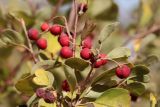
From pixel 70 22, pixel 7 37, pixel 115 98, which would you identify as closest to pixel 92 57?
pixel 115 98

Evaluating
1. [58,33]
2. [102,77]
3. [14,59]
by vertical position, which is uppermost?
[58,33]

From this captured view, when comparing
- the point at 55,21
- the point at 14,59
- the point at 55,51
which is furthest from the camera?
the point at 14,59

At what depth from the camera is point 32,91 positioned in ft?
4.20

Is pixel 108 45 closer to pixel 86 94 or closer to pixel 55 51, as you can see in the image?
pixel 55 51

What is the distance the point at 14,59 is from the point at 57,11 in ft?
1.18

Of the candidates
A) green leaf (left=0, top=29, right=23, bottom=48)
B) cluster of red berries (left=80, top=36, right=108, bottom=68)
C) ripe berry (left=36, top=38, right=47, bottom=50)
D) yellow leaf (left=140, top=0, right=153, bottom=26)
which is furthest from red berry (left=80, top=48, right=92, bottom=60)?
yellow leaf (left=140, top=0, right=153, bottom=26)

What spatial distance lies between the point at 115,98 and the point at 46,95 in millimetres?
186

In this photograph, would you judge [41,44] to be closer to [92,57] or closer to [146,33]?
[92,57]

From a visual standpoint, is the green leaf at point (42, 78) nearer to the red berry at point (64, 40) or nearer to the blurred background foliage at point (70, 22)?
the red berry at point (64, 40)

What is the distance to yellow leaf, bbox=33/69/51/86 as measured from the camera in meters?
1.18

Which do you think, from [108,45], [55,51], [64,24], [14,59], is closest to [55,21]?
[64,24]

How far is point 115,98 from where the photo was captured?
1181 mm

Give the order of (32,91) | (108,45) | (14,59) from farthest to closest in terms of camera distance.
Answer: (14,59) → (108,45) → (32,91)

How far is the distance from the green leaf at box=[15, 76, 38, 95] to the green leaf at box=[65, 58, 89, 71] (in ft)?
0.44
